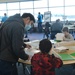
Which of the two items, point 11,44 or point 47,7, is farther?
point 47,7

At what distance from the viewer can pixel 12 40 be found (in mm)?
2281

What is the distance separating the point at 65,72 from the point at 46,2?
1028 cm

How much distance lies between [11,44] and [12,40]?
0.22ft

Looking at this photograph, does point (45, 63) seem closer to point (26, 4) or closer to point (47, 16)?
point (47, 16)

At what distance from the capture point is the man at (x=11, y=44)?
2.26 m

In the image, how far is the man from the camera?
7.41 feet

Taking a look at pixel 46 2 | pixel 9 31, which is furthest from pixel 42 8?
pixel 9 31

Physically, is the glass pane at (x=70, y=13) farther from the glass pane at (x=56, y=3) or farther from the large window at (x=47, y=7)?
the glass pane at (x=56, y=3)

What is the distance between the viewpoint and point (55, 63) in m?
2.17

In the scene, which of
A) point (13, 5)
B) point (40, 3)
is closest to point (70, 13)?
point (40, 3)

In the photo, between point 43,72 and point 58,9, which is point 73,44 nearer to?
point 43,72

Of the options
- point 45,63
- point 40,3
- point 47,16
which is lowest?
point 45,63

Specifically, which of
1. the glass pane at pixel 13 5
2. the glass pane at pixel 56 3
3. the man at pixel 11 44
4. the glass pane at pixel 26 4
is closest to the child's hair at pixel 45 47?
the man at pixel 11 44

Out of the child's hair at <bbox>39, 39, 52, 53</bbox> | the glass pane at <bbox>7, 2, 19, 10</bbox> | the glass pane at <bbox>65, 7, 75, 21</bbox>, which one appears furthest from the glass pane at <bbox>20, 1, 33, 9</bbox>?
the child's hair at <bbox>39, 39, 52, 53</bbox>
